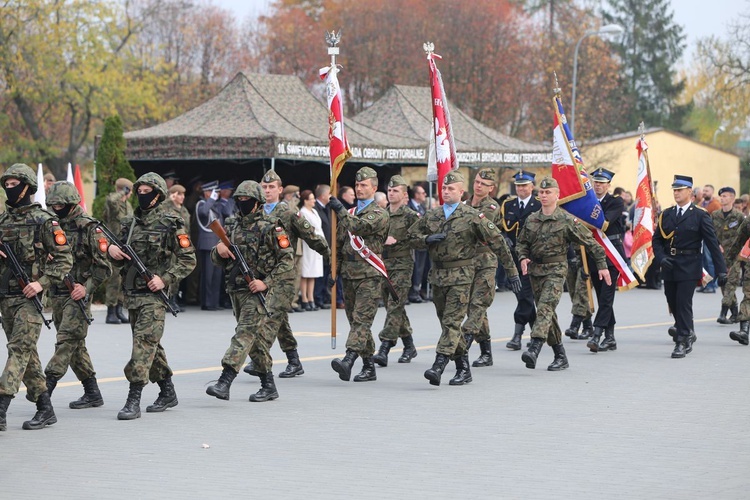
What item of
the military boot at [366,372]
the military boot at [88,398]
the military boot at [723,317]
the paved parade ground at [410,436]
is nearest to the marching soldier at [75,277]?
the military boot at [88,398]

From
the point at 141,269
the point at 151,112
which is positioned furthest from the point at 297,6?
the point at 141,269

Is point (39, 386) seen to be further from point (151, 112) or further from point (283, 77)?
point (151, 112)

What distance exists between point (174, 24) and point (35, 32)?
12424mm

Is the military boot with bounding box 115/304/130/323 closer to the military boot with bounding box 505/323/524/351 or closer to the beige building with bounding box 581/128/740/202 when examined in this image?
the military boot with bounding box 505/323/524/351

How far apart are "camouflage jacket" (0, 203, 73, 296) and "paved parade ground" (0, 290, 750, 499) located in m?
1.11

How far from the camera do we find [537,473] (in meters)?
7.85

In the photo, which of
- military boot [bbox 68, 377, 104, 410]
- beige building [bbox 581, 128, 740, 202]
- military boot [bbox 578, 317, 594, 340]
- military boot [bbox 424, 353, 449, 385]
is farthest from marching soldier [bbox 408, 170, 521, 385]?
beige building [bbox 581, 128, 740, 202]

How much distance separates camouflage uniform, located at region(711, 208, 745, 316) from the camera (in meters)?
18.1

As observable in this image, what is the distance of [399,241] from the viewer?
516 inches

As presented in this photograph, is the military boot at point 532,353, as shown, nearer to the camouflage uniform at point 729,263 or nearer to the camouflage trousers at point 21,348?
the camouflage trousers at point 21,348

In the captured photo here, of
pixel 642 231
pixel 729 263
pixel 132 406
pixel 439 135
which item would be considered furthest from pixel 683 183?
pixel 132 406

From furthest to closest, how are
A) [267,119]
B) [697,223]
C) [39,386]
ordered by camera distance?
1. [267,119]
2. [697,223]
3. [39,386]

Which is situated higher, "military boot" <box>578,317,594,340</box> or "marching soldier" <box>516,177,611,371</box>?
"marching soldier" <box>516,177,611,371</box>

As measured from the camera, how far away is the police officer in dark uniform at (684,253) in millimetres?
14227
